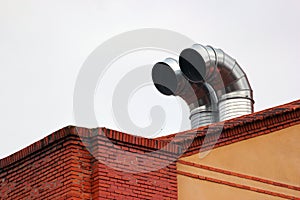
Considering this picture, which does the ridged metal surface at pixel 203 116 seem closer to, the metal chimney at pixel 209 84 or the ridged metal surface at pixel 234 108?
the metal chimney at pixel 209 84

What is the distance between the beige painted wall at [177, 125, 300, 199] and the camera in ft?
35.6

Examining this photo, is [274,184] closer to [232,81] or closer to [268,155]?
[268,155]

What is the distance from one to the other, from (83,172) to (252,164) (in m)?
2.68

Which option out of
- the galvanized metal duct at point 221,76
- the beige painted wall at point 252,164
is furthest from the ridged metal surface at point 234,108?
the beige painted wall at point 252,164

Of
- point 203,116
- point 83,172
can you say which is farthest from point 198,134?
point 203,116

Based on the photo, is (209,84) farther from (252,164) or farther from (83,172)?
(83,172)

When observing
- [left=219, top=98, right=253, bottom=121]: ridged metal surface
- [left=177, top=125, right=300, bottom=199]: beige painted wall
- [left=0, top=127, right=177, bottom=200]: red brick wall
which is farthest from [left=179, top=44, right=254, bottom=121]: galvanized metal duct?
[left=0, top=127, right=177, bottom=200]: red brick wall

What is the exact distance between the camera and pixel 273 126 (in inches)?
463

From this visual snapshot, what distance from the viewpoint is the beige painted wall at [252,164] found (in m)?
10.9

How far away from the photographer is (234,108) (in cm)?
1642

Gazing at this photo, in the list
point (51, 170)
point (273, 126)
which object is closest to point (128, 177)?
point (51, 170)

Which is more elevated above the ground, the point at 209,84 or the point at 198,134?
the point at 209,84

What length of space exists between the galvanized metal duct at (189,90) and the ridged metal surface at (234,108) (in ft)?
1.02

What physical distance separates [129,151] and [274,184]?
2314 millimetres
